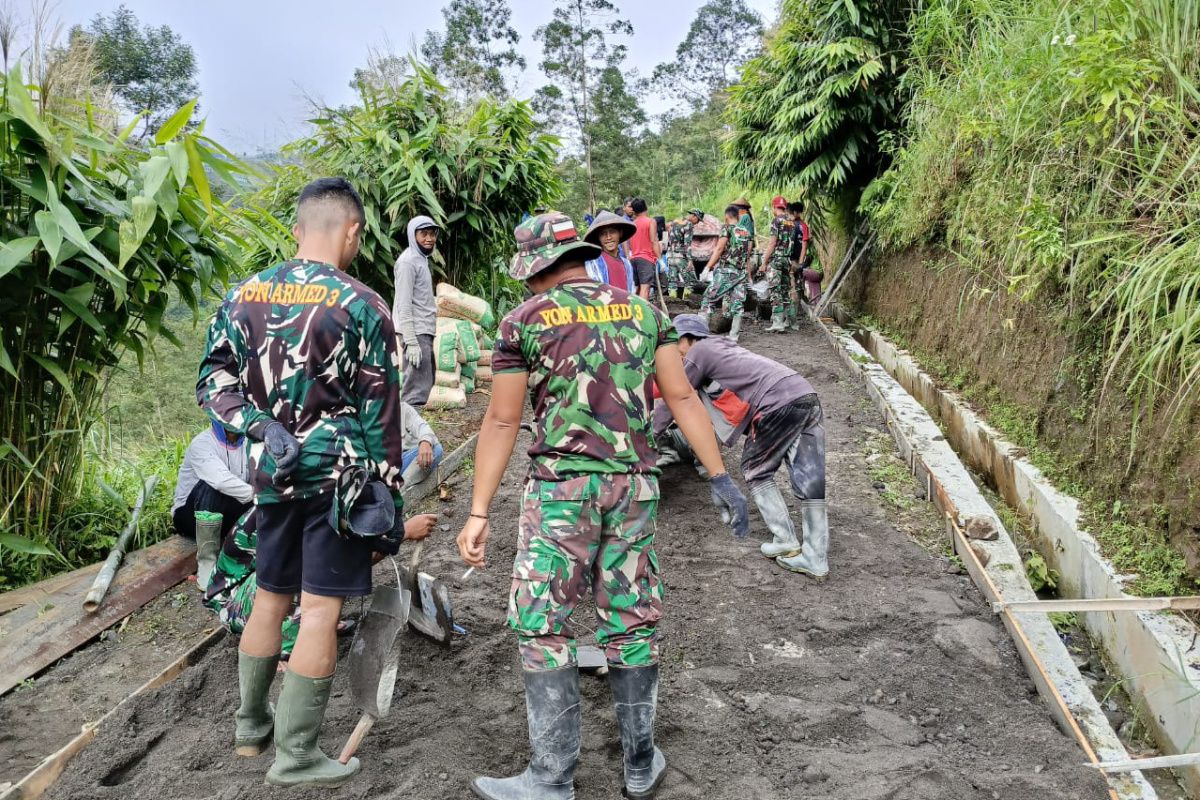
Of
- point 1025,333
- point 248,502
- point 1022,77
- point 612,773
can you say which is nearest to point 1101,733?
point 612,773

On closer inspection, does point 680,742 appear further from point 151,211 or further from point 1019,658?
point 151,211

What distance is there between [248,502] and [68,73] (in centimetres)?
203

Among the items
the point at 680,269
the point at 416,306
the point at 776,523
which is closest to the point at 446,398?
the point at 416,306

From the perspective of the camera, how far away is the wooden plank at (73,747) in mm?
2438

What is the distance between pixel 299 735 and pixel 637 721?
1022 mm

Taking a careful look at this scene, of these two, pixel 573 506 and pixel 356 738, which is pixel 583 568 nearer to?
pixel 573 506

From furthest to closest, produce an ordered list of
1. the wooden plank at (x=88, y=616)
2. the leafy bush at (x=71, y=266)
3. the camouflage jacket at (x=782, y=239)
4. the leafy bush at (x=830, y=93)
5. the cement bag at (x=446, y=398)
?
the camouflage jacket at (x=782, y=239) → the leafy bush at (x=830, y=93) → the cement bag at (x=446, y=398) → the wooden plank at (x=88, y=616) → the leafy bush at (x=71, y=266)

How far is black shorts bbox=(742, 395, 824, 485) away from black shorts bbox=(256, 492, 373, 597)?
7.82 feet

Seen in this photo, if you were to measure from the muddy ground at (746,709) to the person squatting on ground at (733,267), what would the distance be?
6002 millimetres

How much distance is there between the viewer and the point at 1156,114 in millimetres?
4113

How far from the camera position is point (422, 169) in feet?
23.6

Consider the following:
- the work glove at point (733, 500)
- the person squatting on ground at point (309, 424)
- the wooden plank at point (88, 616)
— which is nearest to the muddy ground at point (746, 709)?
the person squatting on ground at point (309, 424)

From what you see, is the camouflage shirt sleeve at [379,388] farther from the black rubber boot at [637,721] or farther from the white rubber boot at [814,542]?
the white rubber boot at [814,542]

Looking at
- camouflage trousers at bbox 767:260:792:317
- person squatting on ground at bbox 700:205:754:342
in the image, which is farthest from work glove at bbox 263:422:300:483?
camouflage trousers at bbox 767:260:792:317
